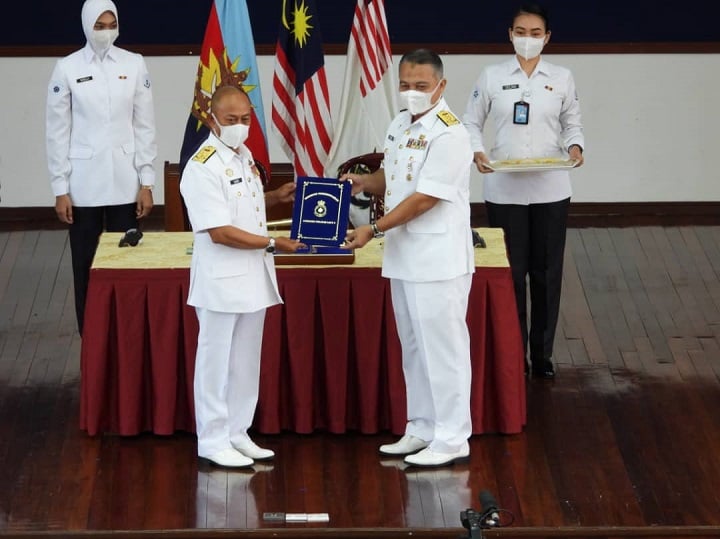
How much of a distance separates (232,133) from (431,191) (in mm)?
720

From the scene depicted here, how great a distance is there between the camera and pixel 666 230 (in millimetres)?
8984

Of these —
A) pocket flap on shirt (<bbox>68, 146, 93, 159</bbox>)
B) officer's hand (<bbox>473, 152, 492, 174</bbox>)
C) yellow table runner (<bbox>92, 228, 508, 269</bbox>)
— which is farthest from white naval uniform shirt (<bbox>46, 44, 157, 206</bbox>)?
officer's hand (<bbox>473, 152, 492, 174</bbox>)

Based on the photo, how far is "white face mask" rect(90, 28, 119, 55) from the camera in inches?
260

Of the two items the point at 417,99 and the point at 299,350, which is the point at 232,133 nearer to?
the point at 417,99

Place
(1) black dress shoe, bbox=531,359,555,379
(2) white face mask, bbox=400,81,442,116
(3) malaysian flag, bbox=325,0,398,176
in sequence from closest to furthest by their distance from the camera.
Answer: (2) white face mask, bbox=400,81,442,116 < (1) black dress shoe, bbox=531,359,555,379 < (3) malaysian flag, bbox=325,0,398,176

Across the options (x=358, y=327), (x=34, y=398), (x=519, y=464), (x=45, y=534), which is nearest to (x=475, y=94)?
(x=358, y=327)

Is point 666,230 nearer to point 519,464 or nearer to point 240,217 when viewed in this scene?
point 519,464

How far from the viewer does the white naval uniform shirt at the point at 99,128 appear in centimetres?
666

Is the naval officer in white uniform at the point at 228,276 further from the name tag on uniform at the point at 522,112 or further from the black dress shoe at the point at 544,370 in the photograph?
the black dress shoe at the point at 544,370

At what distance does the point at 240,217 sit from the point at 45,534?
127 centimetres

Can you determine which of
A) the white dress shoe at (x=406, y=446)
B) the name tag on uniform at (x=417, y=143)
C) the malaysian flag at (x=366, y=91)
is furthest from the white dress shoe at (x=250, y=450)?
the malaysian flag at (x=366, y=91)

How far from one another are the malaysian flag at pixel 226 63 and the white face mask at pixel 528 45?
1128mm

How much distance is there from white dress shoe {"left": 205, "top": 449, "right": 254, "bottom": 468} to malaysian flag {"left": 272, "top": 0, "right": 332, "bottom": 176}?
151 cm

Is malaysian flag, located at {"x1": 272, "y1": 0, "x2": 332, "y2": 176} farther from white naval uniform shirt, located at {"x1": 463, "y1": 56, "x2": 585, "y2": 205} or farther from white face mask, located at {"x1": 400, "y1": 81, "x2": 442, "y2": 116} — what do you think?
white face mask, located at {"x1": 400, "y1": 81, "x2": 442, "y2": 116}
